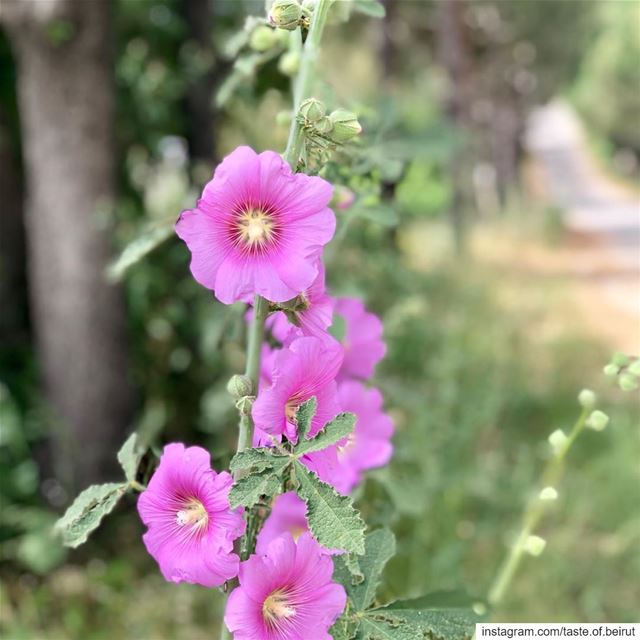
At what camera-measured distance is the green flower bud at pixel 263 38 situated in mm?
713

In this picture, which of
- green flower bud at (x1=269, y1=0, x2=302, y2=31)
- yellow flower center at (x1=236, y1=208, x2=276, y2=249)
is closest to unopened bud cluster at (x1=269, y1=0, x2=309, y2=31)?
green flower bud at (x1=269, y1=0, x2=302, y2=31)

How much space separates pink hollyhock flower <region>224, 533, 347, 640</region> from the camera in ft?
1.53

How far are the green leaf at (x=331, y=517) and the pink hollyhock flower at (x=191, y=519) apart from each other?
47 mm

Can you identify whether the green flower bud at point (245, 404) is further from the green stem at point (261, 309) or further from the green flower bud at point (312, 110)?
the green flower bud at point (312, 110)

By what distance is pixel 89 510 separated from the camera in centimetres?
53

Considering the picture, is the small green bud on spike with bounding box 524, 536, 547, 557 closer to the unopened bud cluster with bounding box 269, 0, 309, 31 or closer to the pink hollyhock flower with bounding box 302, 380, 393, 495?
the pink hollyhock flower with bounding box 302, 380, 393, 495

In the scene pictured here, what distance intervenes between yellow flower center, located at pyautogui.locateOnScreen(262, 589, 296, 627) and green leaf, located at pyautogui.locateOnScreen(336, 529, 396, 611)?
55 mm

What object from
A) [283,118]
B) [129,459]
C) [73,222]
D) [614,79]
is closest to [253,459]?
[129,459]

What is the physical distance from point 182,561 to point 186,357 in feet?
6.09

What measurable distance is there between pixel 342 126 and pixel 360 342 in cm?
26

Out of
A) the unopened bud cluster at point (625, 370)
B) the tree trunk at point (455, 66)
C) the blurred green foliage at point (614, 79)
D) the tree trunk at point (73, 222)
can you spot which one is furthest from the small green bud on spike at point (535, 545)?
the blurred green foliage at point (614, 79)

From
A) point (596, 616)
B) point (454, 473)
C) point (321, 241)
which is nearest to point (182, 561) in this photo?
point (321, 241)

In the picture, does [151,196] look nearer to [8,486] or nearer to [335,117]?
[8,486]

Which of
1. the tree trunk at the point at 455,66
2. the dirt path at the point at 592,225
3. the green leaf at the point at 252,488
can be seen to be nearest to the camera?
the green leaf at the point at 252,488
